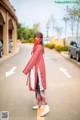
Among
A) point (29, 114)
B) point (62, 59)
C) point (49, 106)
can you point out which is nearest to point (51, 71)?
point (62, 59)

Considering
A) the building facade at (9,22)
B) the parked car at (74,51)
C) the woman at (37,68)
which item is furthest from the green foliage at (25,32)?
the parked car at (74,51)

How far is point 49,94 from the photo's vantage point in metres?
6.49

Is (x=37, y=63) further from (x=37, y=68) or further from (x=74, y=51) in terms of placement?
(x=74, y=51)

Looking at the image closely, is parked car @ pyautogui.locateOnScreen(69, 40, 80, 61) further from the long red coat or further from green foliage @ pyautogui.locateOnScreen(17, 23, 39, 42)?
the long red coat

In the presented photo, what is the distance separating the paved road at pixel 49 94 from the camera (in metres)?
4.87

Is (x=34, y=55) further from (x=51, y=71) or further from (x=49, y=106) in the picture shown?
(x=51, y=71)

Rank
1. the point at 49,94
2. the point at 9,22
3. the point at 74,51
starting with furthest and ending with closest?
the point at 74,51 < the point at 9,22 < the point at 49,94

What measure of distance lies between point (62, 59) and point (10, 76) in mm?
2176

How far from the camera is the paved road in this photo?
4871 millimetres

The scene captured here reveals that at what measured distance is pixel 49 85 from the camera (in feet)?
24.9

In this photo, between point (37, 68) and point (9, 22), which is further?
point (9, 22)

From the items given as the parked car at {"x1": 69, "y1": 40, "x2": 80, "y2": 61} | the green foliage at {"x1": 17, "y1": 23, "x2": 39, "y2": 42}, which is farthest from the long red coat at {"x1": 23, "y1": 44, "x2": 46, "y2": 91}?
the parked car at {"x1": 69, "y1": 40, "x2": 80, "y2": 61}

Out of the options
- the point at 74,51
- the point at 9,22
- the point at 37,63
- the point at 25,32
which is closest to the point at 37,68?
the point at 37,63

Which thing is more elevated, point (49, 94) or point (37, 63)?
point (37, 63)
